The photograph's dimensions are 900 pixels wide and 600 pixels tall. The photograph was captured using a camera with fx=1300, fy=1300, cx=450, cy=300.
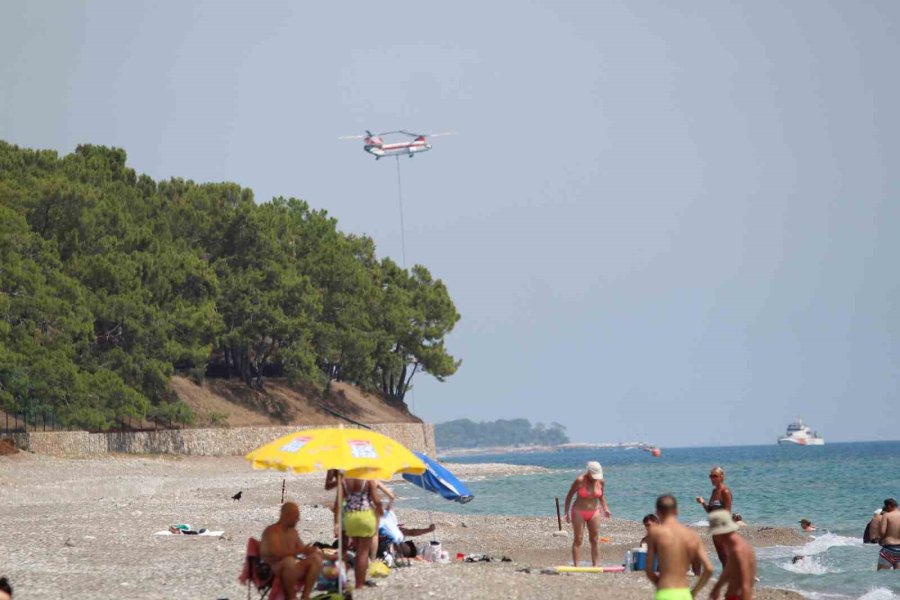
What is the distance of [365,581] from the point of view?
14961 mm

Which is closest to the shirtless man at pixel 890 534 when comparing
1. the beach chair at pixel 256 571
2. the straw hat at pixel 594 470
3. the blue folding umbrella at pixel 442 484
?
the straw hat at pixel 594 470

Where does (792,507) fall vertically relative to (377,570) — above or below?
below

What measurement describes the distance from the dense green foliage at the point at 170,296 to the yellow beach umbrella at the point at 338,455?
120 feet

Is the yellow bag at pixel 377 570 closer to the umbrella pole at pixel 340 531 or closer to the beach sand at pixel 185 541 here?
the beach sand at pixel 185 541

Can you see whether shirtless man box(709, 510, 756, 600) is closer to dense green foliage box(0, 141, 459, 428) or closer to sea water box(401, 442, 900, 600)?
sea water box(401, 442, 900, 600)

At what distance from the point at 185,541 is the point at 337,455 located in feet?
27.0

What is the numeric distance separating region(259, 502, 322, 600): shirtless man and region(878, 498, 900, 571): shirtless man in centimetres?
950

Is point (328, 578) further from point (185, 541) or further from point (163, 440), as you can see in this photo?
point (163, 440)

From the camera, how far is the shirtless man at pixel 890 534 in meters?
18.5

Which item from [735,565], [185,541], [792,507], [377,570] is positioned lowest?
[792,507]

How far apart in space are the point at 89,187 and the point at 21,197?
12.1 ft

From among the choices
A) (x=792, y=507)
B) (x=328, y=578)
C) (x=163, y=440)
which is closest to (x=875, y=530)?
(x=328, y=578)

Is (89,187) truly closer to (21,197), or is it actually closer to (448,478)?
(21,197)

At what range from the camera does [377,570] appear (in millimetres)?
15570
